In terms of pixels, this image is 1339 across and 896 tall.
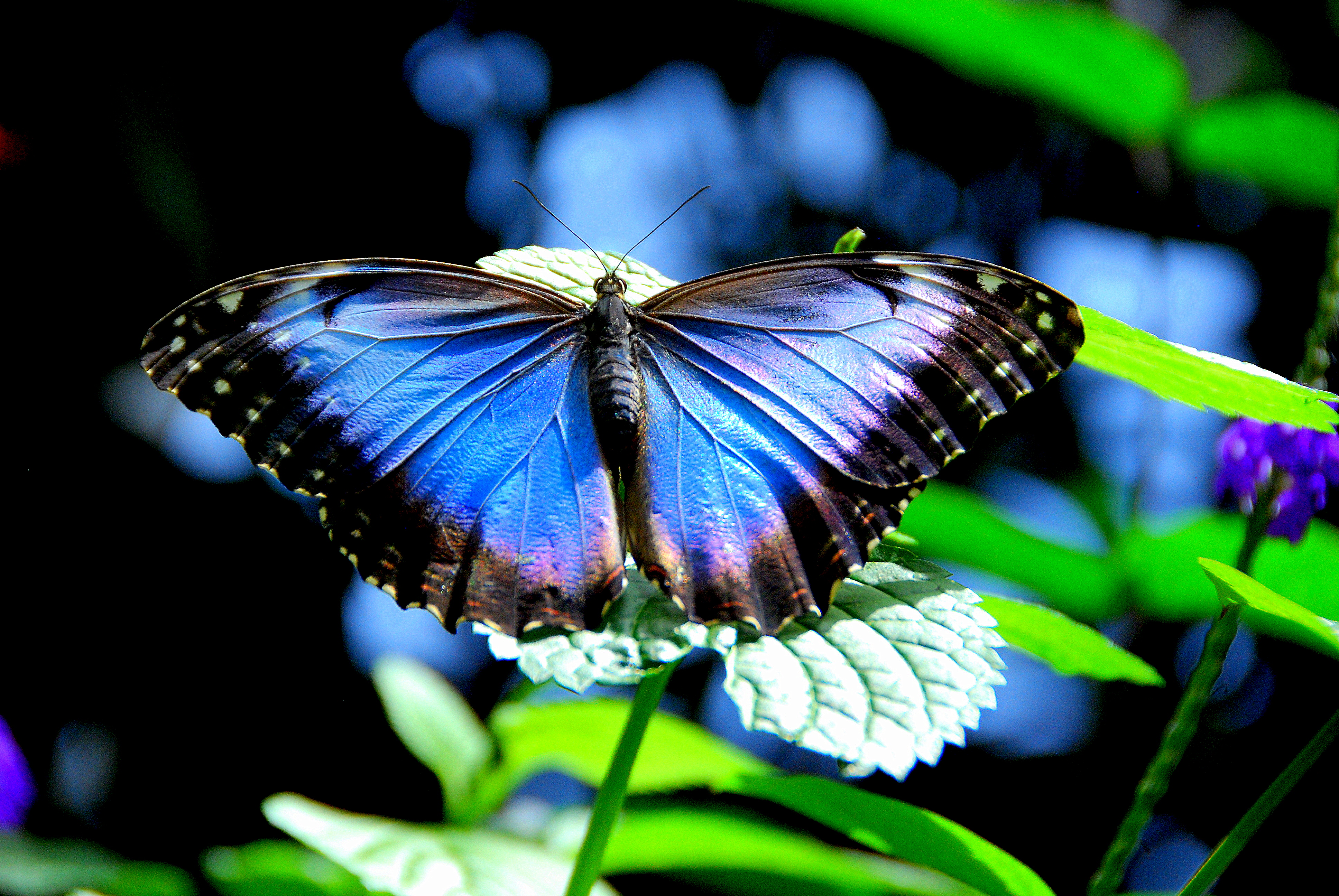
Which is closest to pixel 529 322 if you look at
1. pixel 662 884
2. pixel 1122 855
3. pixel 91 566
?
pixel 1122 855

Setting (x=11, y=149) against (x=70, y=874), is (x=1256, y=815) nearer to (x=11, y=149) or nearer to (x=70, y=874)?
(x=70, y=874)

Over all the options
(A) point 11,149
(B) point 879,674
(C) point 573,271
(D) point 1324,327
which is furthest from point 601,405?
(A) point 11,149

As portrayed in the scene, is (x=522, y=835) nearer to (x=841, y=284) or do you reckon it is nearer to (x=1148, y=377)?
(x=841, y=284)

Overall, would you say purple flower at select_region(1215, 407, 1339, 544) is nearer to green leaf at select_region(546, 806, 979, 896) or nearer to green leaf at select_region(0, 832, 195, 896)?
green leaf at select_region(546, 806, 979, 896)

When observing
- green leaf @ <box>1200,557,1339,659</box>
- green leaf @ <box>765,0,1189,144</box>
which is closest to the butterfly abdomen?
green leaf @ <box>1200,557,1339,659</box>

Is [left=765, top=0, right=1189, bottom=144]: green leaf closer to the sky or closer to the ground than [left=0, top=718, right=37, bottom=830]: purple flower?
closer to the sky

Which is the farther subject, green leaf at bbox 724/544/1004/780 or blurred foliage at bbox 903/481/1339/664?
blurred foliage at bbox 903/481/1339/664
